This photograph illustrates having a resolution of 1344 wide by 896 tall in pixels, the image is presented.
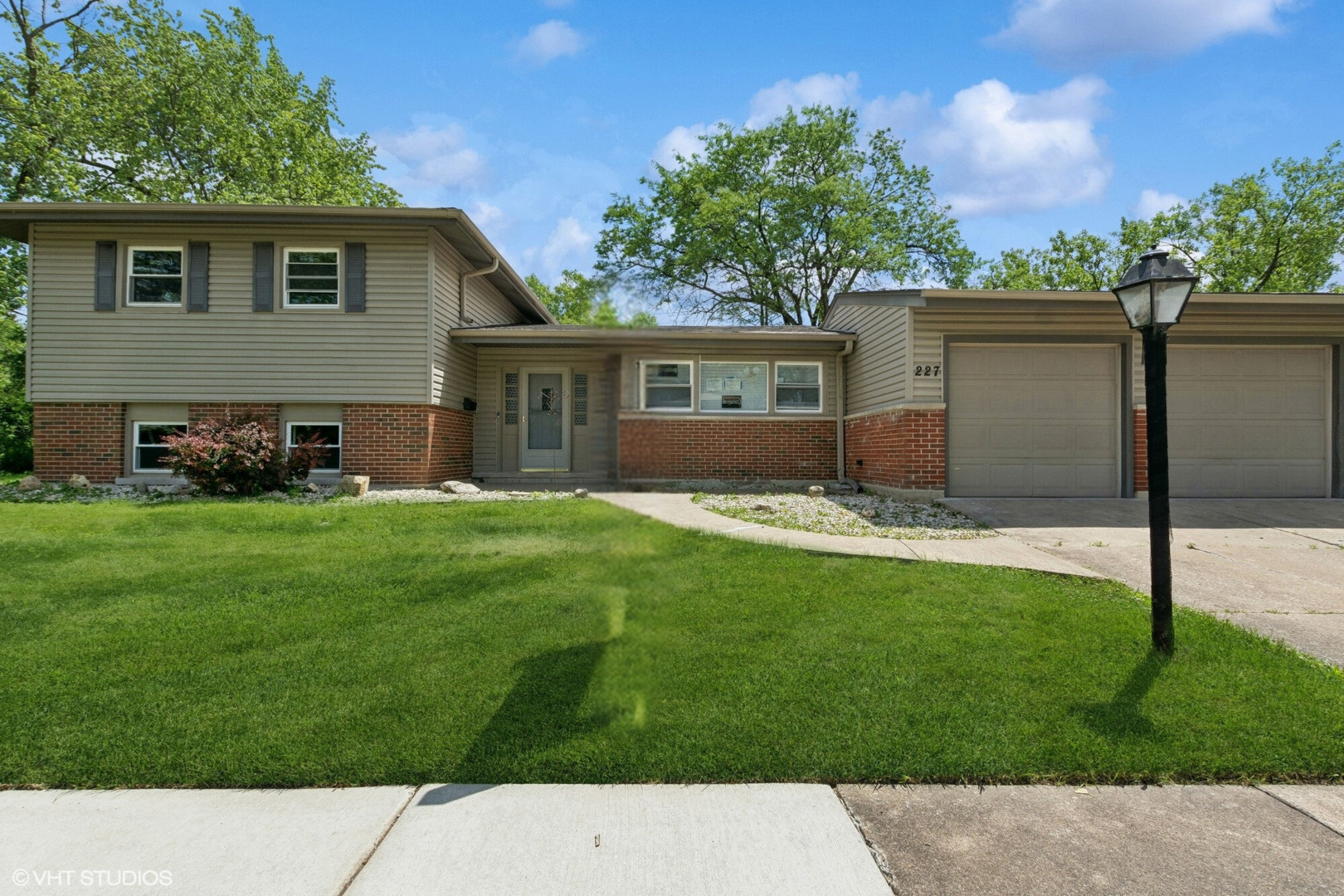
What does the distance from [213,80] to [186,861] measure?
26388 mm

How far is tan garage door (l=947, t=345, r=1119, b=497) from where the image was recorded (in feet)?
31.6

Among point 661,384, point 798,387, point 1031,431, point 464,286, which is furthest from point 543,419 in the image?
point 661,384

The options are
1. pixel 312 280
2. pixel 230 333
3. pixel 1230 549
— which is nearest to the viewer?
pixel 1230 549

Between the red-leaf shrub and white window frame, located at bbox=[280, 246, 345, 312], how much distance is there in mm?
2048

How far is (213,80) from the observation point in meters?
21.1

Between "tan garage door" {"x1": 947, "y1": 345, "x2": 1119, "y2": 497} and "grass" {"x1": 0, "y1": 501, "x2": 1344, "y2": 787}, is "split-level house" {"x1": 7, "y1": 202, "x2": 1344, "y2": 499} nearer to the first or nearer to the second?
"tan garage door" {"x1": 947, "y1": 345, "x2": 1119, "y2": 497}

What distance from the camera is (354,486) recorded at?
989cm

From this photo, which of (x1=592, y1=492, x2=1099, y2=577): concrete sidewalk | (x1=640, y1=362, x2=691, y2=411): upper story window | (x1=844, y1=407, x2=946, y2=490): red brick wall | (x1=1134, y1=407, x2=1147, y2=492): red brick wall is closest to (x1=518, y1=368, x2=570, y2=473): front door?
(x1=844, y1=407, x2=946, y2=490): red brick wall

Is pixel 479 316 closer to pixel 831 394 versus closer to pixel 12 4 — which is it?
pixel 831 394

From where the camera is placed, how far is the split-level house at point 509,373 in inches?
377

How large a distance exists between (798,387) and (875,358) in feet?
6.29

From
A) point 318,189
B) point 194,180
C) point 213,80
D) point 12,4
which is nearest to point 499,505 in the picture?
point 318,189

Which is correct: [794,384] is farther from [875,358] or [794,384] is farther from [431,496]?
[431,496]

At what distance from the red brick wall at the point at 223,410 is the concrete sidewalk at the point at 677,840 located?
947cm
